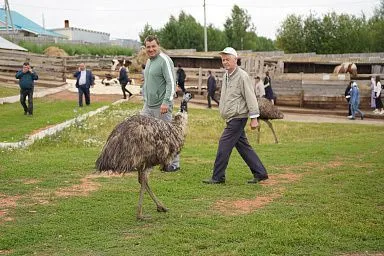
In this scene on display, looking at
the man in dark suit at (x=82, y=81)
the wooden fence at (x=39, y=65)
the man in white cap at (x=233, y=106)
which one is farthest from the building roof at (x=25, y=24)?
the man in white cap at (x=233, y=106)

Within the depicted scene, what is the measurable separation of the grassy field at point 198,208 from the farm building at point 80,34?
253 ft

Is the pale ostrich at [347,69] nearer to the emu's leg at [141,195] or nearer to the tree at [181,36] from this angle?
the emu's leg at [141,195]

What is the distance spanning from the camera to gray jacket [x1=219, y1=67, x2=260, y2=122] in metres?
9.17

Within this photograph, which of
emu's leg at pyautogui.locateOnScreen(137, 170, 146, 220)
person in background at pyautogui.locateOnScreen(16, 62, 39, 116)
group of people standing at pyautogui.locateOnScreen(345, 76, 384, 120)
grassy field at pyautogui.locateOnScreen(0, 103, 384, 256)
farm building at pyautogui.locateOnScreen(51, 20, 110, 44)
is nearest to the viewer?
grassy field at pyautogui.locateOnScreen(0, 103, 384, 256)

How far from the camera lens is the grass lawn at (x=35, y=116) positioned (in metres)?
17.2

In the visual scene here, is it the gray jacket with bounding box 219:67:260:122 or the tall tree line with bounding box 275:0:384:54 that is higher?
the tall tree line with bounding box 275:0:384:54

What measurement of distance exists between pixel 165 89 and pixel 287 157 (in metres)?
4.23

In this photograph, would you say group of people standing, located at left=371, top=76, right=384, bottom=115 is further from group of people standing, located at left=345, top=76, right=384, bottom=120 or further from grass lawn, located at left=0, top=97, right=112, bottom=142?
grass lawn, located at left=0, top=97, right=112, bottom=142

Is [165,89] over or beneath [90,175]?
over

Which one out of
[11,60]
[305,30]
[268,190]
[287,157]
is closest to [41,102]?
[11,60]

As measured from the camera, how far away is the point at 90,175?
10.2 m

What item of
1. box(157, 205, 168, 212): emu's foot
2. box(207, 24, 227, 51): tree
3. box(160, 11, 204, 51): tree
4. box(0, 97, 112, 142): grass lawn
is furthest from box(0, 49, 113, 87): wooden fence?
box(207, 24, 227, 51): tree

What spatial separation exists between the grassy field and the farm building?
77.0 meters

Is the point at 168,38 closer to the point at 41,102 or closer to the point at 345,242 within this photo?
the point at 41,102
